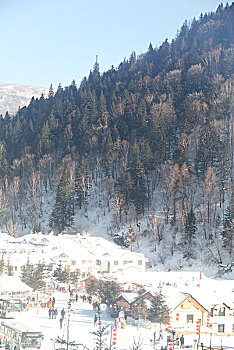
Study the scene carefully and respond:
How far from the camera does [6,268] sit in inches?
2616

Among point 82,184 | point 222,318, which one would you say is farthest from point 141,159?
point 222,318

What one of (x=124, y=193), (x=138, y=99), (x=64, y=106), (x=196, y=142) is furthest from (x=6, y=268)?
(x=64, y=106)

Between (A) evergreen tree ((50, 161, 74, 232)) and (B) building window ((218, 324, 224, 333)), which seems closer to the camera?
(B) building window ((218, 324, 224, 333))

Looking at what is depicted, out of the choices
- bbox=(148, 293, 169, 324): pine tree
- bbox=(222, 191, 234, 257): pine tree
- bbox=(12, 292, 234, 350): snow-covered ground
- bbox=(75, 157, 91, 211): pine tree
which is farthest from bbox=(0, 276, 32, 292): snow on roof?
bbox=(75, 157, 91, 211): pine tree

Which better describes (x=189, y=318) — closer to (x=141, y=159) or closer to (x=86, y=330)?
(x=86, y=330)

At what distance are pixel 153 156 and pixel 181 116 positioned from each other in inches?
672

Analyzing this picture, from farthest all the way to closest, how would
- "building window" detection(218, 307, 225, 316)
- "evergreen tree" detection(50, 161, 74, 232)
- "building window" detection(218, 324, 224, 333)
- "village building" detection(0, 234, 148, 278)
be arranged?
1. "evergreen tree" detection(50, 161, 74, 232)
2. "village building" detection(0, 234, 148, 278)
3. "building window" detection(218, 307, 225, 316)
4. "building window" detection(218, 324, 224, 333)

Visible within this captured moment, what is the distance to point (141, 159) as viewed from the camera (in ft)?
343

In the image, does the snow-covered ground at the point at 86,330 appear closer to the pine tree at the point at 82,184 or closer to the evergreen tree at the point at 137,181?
the evergreen tree at the point at 137,181

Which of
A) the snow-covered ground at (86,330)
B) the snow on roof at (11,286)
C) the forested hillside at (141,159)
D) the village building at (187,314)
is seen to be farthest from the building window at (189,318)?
the forested hillside at (141,159)

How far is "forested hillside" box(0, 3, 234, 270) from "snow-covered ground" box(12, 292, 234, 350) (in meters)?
33.1

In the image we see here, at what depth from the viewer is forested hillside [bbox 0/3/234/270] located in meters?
88.9

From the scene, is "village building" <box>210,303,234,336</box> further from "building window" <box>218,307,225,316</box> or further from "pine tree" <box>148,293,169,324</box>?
"pine tree" <box>148,293,169,324</box>

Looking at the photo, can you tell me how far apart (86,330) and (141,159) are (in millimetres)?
64842
